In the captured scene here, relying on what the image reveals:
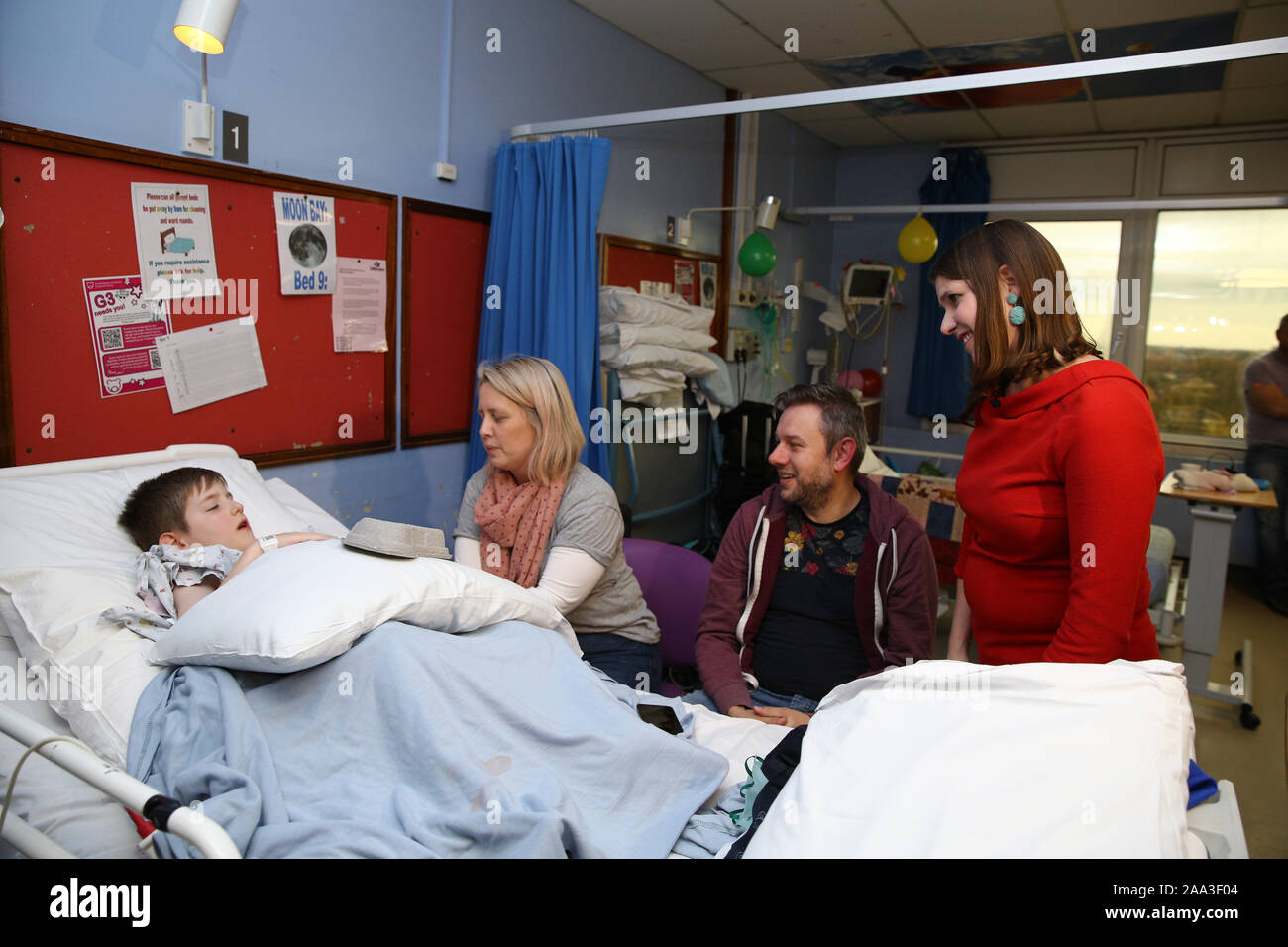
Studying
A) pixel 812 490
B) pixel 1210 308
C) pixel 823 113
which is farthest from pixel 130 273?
pixel 1210 308

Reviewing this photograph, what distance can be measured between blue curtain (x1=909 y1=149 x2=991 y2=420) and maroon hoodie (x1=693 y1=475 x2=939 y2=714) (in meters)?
4.09

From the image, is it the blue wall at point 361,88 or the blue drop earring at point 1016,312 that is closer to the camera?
the blue drop earring at point 1016,312

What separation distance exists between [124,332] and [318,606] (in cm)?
115

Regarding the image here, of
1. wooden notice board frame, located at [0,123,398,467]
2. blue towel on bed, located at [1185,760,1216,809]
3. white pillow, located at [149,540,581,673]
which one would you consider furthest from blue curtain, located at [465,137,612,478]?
blue towel on bed, located at [1185,760,1216,809]

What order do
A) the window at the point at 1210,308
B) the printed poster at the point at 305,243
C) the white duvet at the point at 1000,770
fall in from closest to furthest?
1. the white duvet at the point at 1000,770
2. the printed poster at the point at 305,243
3. the window at the point at 1210,308

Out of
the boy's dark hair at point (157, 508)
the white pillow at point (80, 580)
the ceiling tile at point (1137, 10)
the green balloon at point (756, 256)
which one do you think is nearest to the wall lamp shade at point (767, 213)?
the green balloon at point (756, 256)

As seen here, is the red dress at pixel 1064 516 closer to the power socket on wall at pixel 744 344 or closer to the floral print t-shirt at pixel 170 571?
the floral print t-shirt at pixel 170 571

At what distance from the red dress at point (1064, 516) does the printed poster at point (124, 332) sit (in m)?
1.82

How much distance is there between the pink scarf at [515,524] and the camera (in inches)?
80.4

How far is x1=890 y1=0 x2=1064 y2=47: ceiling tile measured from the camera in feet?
11.1

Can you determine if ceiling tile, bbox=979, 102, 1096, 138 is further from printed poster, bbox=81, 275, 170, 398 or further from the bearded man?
printed poster, bbox=81, 275, 170, 398
